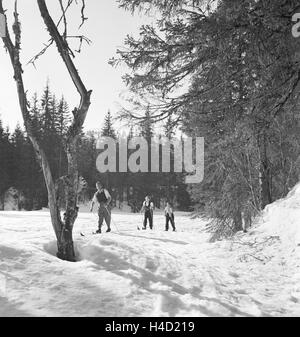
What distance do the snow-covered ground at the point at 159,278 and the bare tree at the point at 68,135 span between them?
1.64ft

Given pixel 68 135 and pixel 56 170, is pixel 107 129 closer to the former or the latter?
pixel 56 170

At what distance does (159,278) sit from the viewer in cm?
675

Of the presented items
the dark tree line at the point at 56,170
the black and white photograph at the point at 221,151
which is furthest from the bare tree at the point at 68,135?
the dark tree line at the point at 56,170

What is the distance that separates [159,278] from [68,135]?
9.97ft

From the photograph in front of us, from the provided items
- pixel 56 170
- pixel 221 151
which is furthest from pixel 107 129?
pixel 221 151

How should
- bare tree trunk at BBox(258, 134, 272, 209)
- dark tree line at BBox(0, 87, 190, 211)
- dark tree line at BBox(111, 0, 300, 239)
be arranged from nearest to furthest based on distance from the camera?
dark tree line at BBox(111, 0, 300, 239), bare tree trunk at BBox(258, 134, 272, 209), dark tree line at BBox(0, 87, 190, 211)

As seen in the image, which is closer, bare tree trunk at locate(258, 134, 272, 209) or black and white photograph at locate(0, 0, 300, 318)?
black and white photograph at locate(0, 0, 300, 318)

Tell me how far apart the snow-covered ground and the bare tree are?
0.50m

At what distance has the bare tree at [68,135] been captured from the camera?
Answer: 7.33 meters

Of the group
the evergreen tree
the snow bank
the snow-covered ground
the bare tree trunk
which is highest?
the evergreen tree

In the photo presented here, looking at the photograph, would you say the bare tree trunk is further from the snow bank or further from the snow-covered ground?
the snow-covered ground

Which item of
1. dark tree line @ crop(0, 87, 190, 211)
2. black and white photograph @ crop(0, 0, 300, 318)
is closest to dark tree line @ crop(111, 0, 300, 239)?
black and white photograph @ crop(0, 0, 300, 318)

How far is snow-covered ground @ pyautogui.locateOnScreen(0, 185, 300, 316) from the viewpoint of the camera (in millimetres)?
5082
